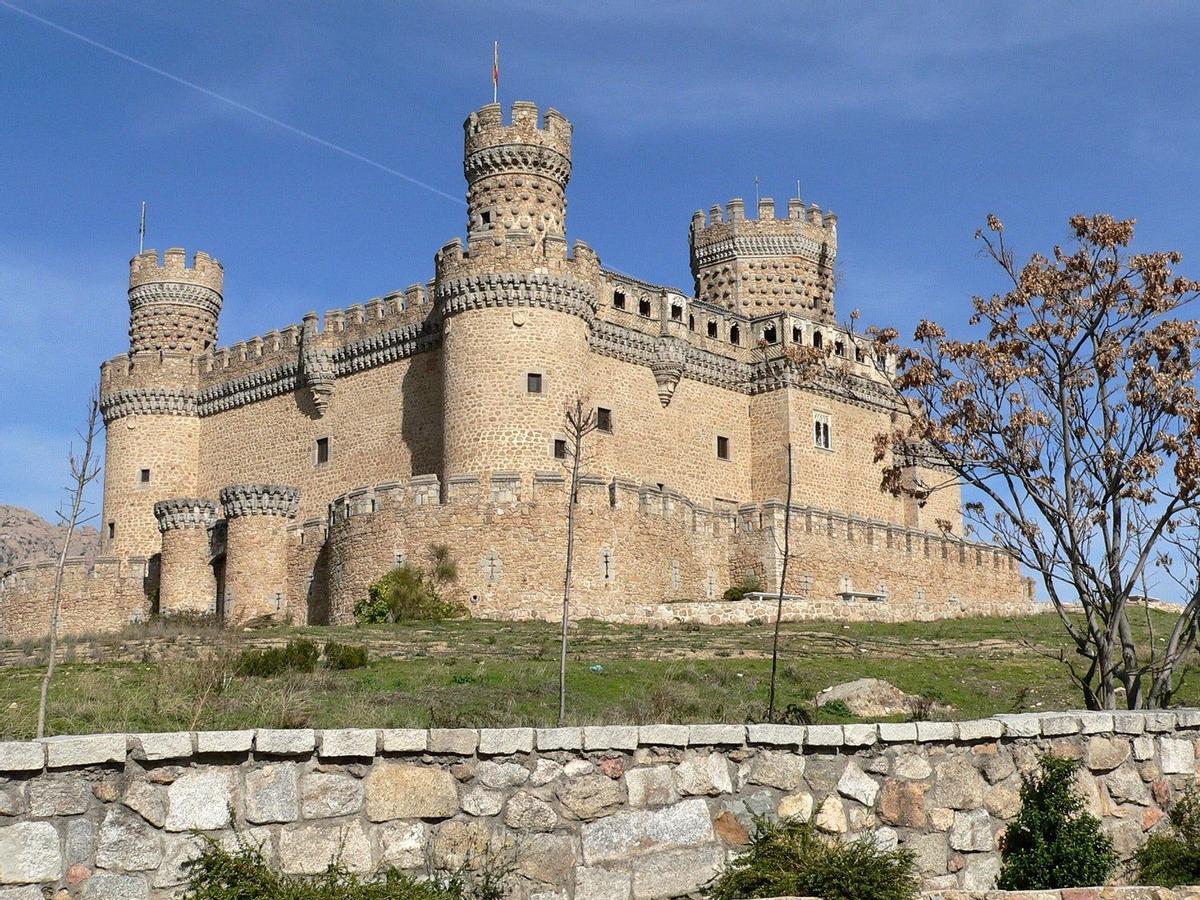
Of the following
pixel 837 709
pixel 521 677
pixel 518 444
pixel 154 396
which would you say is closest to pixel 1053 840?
pixel 837 709

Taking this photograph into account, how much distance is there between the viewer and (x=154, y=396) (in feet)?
155

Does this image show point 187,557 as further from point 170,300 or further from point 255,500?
point 170,300

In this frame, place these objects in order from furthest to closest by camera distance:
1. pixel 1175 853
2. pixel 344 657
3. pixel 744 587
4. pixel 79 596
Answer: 1. pixel 79 596
2. pixel 744 587
3. pixel 344 657
4. pixel 1175 853

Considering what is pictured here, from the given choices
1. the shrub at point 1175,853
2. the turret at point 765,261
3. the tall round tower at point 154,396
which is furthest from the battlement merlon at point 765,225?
the shrub at point 1175,853

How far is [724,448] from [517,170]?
36.1 ft

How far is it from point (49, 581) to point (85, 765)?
117 ft

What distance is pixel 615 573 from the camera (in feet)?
110

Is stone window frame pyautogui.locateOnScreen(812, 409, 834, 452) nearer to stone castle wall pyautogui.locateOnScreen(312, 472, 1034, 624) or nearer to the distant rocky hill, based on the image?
stone castle wall pyautogui.locateOnScreen(312, 472, 1034, 624)

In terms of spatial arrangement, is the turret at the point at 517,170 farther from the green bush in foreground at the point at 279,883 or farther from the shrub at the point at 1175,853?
the green bush in foreground at the point at 279,883

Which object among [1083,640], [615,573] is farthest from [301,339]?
[1083,640]

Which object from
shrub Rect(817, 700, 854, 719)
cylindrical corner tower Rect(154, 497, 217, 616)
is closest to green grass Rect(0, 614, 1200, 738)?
shrub Rect(817, 700, 854, 719)

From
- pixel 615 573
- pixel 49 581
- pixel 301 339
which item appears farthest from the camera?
pixel 301 339

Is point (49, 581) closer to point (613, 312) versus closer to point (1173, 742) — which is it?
point (613, 312)

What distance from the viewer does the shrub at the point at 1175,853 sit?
10.1 m
